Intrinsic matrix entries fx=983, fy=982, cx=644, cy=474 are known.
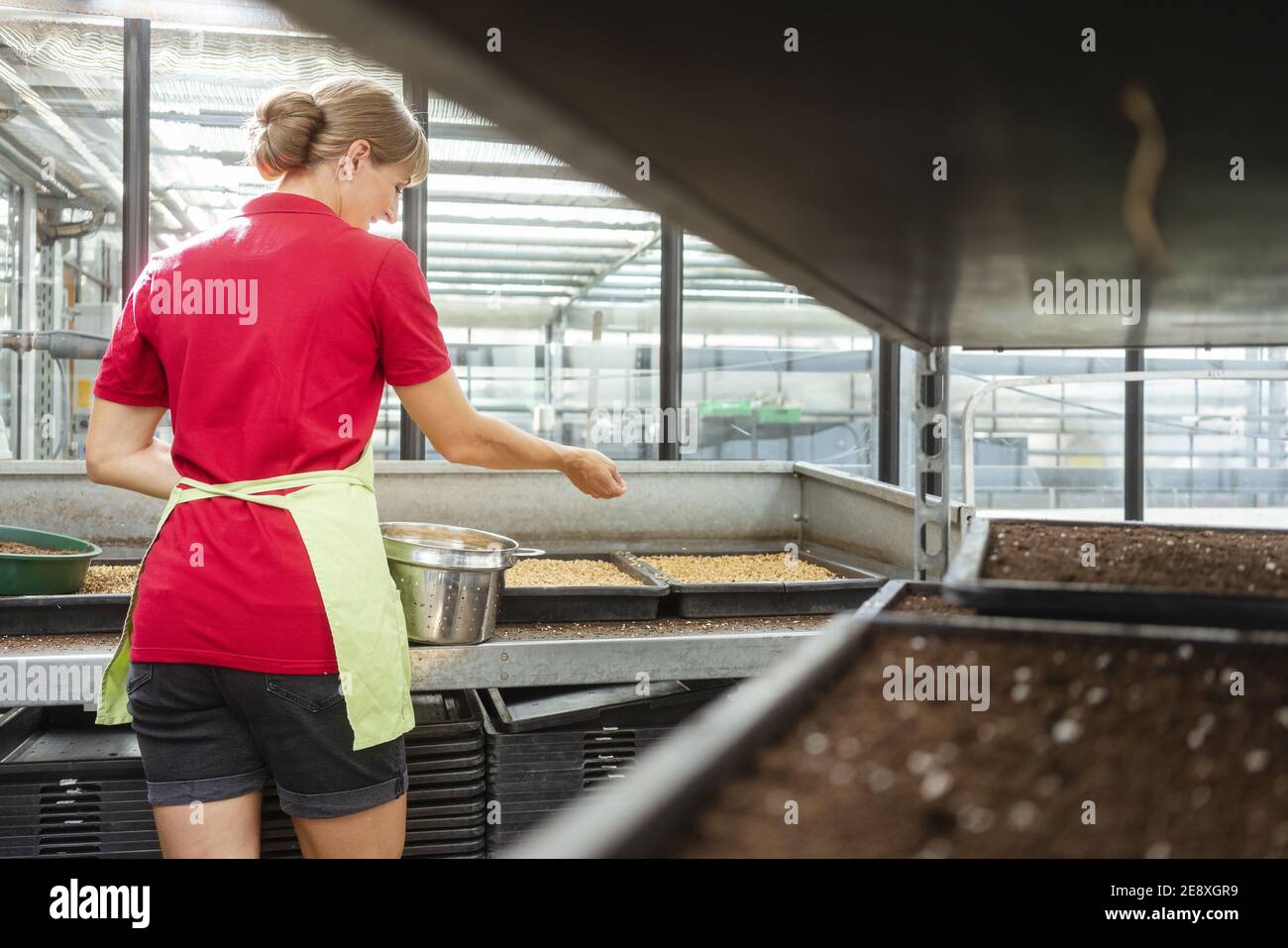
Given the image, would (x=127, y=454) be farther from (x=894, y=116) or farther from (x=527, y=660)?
(x=894, y=116)

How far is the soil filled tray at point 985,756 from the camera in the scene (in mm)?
423

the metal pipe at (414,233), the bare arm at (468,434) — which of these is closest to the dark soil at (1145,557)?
the bare arm at (468,434)

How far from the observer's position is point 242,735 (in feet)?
4.27

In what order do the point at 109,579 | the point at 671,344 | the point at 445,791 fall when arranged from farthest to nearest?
the point at 671,344 → the point at 109,579 → the point at 445,791

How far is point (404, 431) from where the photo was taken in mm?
3494

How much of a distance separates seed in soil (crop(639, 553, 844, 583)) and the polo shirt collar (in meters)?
1.37

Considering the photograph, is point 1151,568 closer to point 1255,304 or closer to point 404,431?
point 1255,304

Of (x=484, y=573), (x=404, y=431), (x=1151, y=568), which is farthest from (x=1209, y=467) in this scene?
(x=1151, y=568)

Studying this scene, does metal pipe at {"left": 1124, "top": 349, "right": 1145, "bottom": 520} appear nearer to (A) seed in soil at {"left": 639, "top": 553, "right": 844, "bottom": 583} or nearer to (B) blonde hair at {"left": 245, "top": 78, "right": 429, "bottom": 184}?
(A) seed in soil at {"left": 639, "top": 553, "right": 844, "bottom": 583}

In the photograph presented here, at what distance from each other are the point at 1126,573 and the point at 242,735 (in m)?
1.09

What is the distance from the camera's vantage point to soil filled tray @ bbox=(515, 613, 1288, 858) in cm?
42

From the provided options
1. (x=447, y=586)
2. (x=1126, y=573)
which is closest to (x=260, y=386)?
(x=447, y=586)
